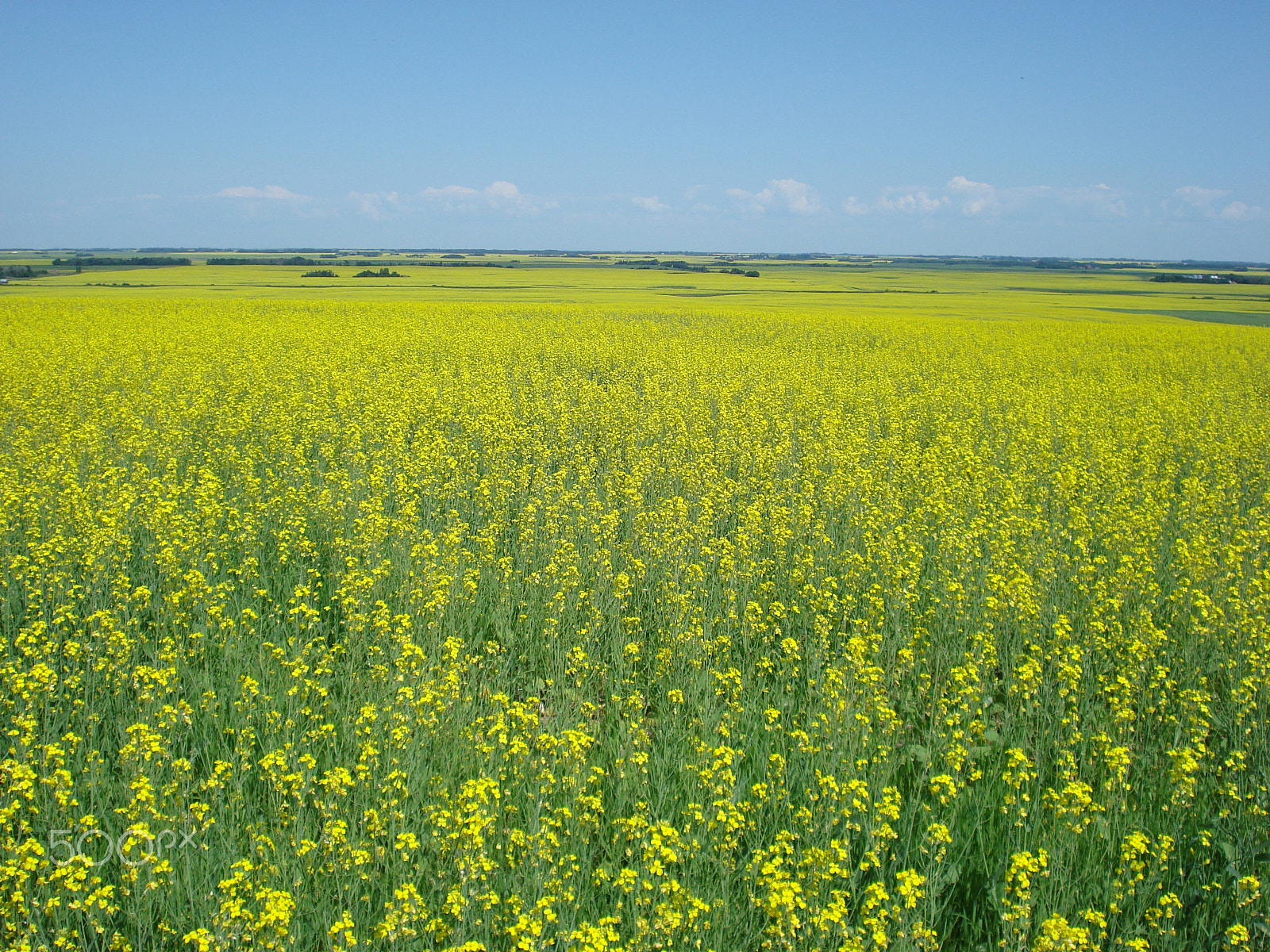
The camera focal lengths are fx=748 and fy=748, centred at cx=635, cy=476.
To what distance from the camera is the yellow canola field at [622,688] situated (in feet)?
10.8

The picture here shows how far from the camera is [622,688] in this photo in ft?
17.8

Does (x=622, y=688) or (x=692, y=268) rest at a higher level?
(x=692, y=268)

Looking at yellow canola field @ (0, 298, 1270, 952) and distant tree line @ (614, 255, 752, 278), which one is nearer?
yellow canola field @ (0, 298, 1270, 952)

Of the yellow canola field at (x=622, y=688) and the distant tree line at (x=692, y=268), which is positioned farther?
the distant tree line at (x=692, y=268)

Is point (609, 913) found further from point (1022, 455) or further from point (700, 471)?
point (1022, 455)

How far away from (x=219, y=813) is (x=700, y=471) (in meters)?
7.26

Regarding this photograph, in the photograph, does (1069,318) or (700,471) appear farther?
(1069,318)

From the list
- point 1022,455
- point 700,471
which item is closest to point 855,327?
point 1022,455

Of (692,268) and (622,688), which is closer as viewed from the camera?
(622,688)

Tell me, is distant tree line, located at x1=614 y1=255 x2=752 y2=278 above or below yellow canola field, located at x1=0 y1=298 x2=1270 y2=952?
above

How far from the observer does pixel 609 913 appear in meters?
3.40

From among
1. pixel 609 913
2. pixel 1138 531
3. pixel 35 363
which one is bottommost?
pixel 609 913

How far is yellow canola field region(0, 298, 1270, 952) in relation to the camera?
3303 mm

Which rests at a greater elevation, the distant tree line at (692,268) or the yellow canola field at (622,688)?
the distant tree line at (692,268)
